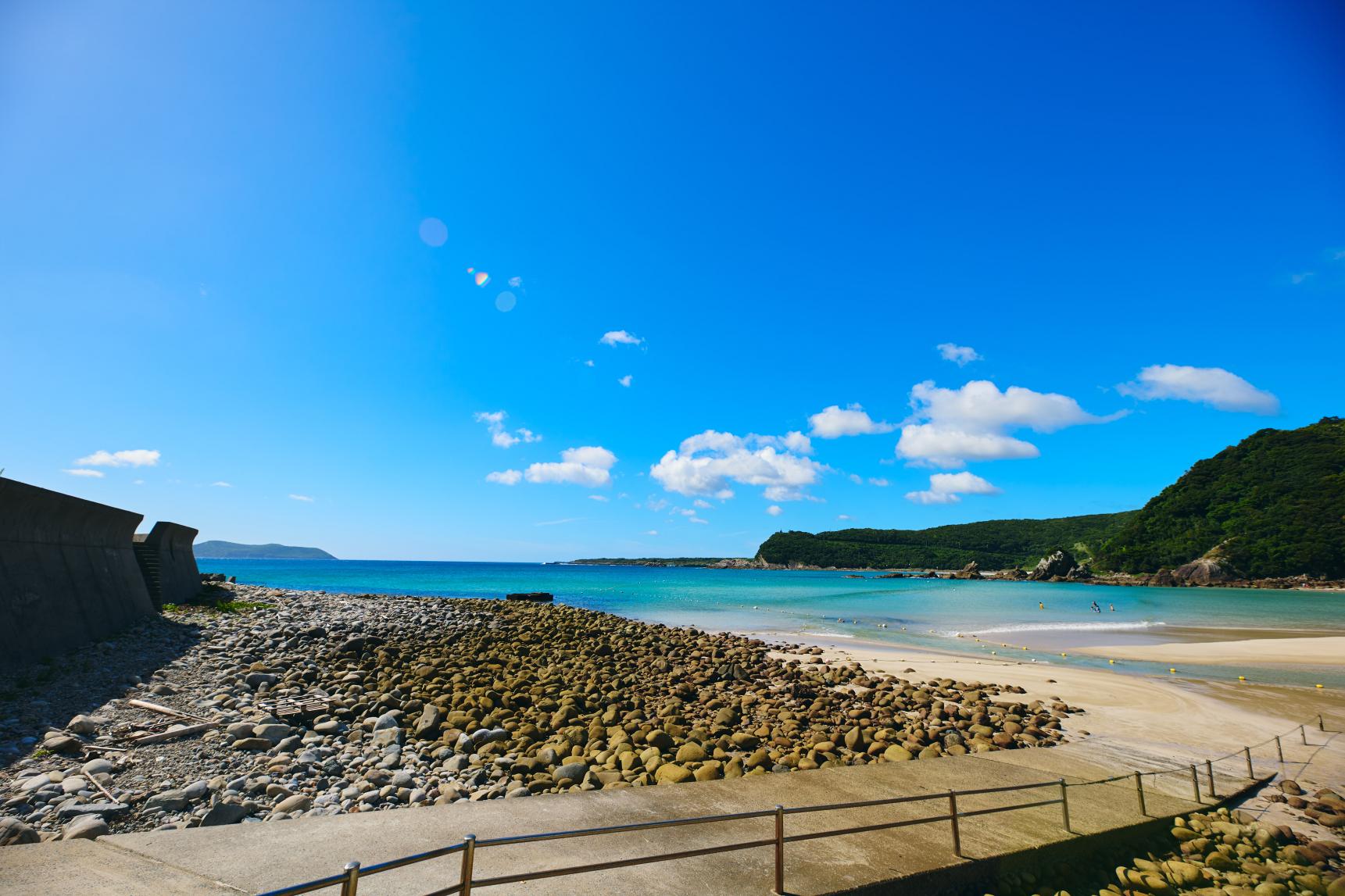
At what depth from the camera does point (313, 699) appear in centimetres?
1189

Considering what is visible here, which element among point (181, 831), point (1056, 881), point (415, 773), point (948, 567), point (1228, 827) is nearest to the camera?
point (181, 831)

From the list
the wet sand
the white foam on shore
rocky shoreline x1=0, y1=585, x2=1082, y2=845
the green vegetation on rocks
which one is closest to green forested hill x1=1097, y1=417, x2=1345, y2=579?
the white foam on shore

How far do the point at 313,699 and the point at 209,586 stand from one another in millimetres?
22200

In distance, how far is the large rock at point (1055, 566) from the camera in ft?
369

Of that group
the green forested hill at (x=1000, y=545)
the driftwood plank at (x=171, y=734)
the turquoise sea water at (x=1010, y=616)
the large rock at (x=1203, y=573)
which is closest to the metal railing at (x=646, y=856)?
the driftwood plank at (x=171, y=734)

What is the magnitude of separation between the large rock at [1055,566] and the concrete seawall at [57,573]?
432ft

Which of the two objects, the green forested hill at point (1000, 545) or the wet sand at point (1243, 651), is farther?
the green forested hill at point (1000, 545)

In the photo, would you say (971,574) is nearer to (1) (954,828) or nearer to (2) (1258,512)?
(2) (1258,512)

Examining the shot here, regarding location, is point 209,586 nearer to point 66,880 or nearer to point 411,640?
point 411,640

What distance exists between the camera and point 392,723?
411 inches

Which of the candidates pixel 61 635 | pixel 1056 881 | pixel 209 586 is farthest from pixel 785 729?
pixel 209 586

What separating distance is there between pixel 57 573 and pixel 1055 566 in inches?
5278

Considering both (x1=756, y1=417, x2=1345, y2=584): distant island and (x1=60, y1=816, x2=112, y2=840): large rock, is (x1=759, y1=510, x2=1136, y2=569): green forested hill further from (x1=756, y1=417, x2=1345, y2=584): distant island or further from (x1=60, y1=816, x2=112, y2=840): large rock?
(x1=60, y1=816, x2=112, y2=840): large rock

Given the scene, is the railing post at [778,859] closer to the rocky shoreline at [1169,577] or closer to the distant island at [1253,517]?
the rocky shoreline at [1169,577]
